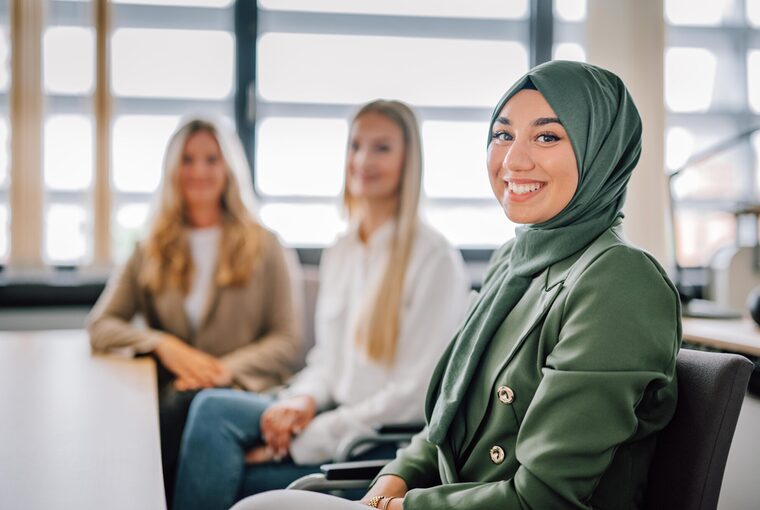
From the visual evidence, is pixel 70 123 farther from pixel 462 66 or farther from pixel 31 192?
pixel 462 66

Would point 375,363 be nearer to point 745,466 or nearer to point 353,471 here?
point 353,471

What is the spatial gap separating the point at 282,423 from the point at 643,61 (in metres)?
2.62

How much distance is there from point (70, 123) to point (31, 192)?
1.16 feet

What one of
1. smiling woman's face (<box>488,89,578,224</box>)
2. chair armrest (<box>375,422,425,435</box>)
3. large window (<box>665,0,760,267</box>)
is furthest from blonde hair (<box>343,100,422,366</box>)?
large window (<box>665,0,760,267</box>)

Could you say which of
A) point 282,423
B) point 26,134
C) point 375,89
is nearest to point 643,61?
point 375,89

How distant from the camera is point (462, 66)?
369cm

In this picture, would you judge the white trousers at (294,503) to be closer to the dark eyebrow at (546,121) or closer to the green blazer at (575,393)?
the green blazer at (575,393)

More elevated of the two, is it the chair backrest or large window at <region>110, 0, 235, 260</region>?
large window at <region>110, 0, 235, 260</region>

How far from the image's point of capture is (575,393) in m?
0.88

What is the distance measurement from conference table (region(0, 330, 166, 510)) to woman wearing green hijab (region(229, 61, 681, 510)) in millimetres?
265

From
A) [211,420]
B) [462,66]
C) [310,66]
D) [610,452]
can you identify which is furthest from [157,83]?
[610,452]

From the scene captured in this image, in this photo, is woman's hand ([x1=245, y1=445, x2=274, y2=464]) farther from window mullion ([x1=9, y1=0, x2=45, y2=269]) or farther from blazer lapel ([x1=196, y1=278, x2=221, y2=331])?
window mullion ([x1=9, y1=0, x2=45, y2=269])

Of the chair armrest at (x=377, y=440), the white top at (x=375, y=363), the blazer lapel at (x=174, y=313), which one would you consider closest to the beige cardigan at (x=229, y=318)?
the blazer lapel at (x=174, y=313)

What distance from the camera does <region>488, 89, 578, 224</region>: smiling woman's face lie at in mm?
1031
